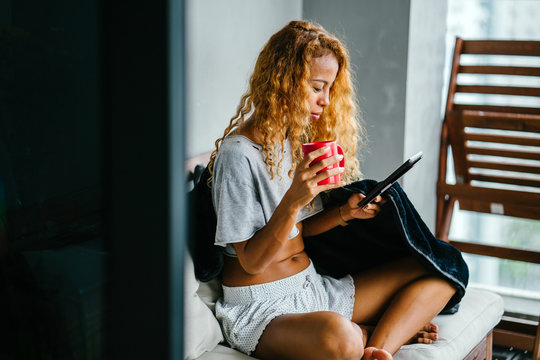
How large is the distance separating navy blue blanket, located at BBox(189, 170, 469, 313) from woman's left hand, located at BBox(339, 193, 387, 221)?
0.02 metres

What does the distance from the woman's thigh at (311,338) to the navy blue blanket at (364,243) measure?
262 mm

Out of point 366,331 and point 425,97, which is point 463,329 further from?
point 425,97

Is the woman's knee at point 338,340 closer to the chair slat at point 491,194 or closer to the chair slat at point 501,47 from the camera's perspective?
the chair slat at point 491,194

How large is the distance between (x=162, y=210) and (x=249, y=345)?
121cm

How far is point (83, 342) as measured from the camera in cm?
40

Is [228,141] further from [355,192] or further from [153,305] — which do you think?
[153,305]

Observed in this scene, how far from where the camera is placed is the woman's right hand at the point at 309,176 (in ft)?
4.23

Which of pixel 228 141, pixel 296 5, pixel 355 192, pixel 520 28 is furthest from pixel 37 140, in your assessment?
pixel 520 28

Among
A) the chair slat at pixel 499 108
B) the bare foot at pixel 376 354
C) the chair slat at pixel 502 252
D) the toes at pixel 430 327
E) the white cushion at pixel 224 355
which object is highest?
the chair slat at pixel 499 108

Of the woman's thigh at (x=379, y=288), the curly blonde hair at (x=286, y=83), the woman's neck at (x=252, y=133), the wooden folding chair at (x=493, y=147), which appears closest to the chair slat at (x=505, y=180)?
the wooden folding chair at (x=493, y=147)

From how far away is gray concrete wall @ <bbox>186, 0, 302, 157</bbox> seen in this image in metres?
2.03

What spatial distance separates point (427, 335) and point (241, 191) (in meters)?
0.66

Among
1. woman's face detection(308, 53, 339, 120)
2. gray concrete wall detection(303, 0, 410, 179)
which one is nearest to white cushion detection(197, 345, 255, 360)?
woman's face detection(308, 53, 339, 120)

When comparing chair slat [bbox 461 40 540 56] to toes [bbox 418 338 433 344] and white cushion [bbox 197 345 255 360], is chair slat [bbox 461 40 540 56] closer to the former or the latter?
toes [bbox 418 338 433 344]
